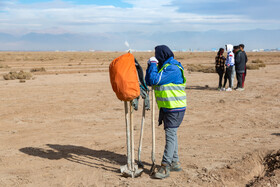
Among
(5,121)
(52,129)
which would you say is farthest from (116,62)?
(5,121)

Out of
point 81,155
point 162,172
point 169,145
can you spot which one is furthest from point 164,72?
point 81,155

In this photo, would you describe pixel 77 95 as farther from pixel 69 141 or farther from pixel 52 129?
pixel 69 141

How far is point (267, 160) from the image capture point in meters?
6.30

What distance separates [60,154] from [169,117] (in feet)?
9.04

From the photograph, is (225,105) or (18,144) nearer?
(18,144)

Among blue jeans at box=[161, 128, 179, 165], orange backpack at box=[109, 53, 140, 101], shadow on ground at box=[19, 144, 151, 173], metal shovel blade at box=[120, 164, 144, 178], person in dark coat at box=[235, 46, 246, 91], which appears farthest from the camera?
person in dark coat at box=[235, 46, 246, 91]

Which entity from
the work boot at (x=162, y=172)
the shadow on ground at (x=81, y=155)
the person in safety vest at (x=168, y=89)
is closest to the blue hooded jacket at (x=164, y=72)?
the person in safety vest at (x=168, y=89)

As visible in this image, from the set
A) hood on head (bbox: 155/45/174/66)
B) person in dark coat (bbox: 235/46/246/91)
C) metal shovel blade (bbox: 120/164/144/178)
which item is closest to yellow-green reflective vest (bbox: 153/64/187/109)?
hood on head (bbox: 155/45/174/66)

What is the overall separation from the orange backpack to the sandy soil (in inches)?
53.4

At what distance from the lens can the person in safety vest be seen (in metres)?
5.04

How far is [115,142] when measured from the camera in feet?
25.1

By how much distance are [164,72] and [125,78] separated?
581 millimetres

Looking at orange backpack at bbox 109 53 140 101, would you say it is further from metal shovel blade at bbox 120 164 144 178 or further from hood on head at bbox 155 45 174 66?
metal shovel blade at bbox 120 164 144 178

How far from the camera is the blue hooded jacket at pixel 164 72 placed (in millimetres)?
5020
